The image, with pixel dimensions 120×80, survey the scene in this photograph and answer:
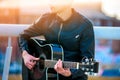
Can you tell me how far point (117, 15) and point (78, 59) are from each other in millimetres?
608

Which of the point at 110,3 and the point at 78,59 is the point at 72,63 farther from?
the point at 110,3

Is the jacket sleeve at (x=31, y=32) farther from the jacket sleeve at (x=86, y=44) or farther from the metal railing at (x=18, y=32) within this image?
the jacket sleeve at (x=86, y=44)

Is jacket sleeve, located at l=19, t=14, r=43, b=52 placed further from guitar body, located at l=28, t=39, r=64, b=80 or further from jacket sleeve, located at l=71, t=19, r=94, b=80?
jacket sleeve, located at l=71, t=19, r=94, b=80

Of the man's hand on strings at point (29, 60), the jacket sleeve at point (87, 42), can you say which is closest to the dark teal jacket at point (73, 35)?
the jacket sleeve at point (87, 42)

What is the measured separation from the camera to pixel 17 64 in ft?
6.48

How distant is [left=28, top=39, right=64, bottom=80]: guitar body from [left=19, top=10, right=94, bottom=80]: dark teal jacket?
0.11 ft

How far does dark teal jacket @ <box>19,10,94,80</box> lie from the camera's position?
1520 mm

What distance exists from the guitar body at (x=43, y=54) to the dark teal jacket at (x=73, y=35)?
3cm

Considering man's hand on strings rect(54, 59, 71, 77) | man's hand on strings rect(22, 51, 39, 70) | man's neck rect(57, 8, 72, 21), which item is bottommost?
man's hand on strings rect(54, 59, 71, 77)

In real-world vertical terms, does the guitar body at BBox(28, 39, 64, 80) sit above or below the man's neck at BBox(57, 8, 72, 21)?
below

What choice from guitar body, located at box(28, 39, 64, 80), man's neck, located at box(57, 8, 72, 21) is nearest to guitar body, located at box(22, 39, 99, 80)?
guitar body, located at box(28, 39, 64, 80)

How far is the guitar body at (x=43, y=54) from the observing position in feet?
5.04

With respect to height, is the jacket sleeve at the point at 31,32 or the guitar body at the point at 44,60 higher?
the jacket sleeve at the point at 31,32

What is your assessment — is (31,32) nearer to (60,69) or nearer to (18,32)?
(18,32)
